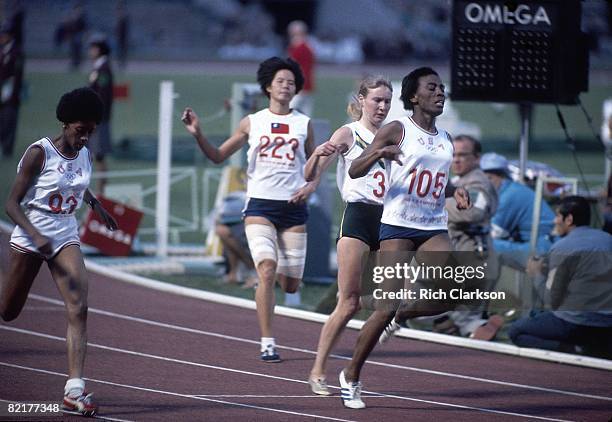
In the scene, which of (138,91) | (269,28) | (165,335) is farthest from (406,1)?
(165,335)

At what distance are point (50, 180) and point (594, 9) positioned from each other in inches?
2365

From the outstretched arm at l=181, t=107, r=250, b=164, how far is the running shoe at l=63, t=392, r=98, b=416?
7.72 feet

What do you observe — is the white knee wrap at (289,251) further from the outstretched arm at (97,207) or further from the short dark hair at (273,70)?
the outstretched arm at (97,207)

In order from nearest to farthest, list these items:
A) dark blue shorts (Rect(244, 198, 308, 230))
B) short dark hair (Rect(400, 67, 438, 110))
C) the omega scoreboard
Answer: short dark hair (Rect(400, 67, 438, 110)) → dark blue shorts (Rect(244, 198, 308, 230)) → the omega scoreboard

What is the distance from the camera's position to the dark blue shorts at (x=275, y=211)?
9.91m

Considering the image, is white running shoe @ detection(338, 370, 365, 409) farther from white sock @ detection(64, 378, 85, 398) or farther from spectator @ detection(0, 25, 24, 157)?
spectator @ detection(0, 25, 24, 157)

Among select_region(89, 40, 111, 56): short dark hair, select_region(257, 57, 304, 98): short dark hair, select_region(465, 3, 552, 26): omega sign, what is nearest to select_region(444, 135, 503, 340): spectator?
select_region(465, 3, 552, 26): omega sign

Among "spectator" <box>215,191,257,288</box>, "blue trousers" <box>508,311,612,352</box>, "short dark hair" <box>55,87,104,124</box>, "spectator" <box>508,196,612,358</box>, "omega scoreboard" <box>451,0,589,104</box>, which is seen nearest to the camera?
"short dark hair" <box>55,87,104,124</box>

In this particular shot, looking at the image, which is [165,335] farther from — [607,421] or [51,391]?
[607,421]

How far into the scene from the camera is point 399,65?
5709cm

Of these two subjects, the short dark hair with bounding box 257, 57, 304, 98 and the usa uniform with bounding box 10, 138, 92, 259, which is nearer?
the usa uniform with bounding box 10, 138, 92, 259

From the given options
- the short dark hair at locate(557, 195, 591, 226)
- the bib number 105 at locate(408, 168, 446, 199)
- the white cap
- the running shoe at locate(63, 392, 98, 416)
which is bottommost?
the running shoe at locate(63, 392, 98, 416)

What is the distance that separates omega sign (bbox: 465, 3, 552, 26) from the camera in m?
12.0

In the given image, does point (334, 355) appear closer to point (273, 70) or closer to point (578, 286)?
point (578, 286)
